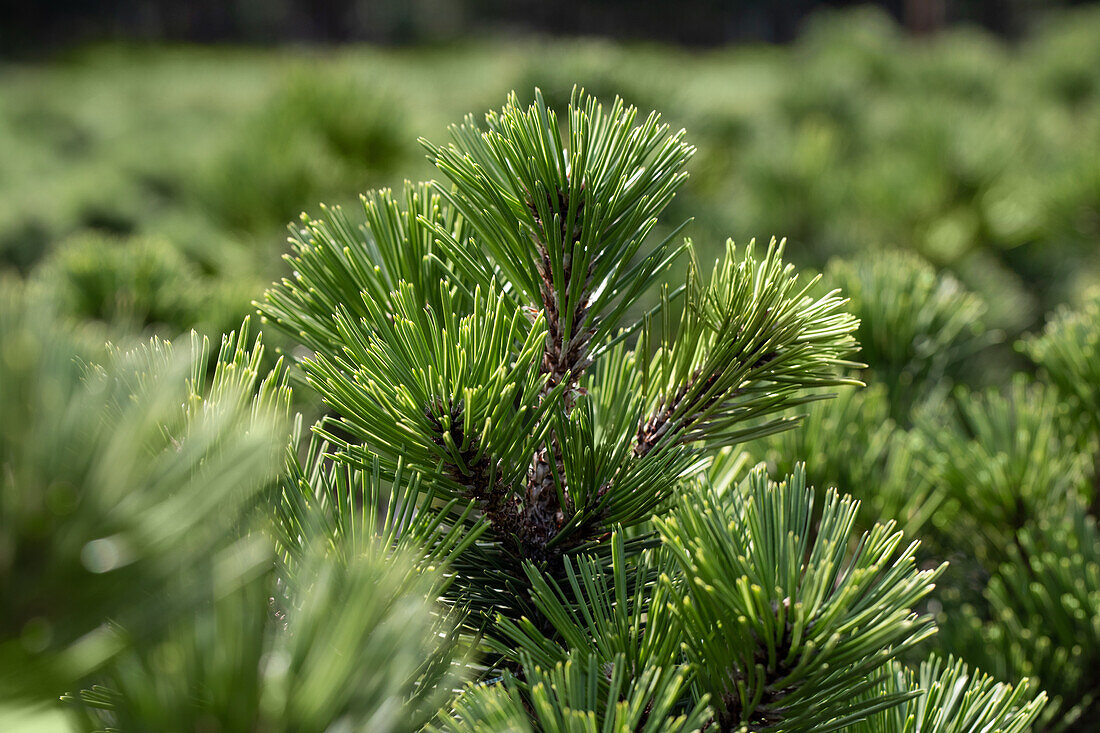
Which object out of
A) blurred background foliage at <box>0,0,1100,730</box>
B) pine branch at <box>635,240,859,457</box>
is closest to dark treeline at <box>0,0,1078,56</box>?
blurred background foliage at <box>0,0,1100,730</box>

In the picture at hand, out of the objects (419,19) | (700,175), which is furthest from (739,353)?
(419,19)

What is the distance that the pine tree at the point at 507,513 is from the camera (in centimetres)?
10

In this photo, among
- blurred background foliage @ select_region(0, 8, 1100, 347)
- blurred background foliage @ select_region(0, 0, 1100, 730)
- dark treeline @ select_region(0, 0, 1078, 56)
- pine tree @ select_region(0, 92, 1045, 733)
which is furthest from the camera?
dark treeline @ select_region(0, 0, 1078, 56)

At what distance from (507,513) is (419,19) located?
106 inches

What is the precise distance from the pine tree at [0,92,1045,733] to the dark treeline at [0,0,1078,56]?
2119 millimetres

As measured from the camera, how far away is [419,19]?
A: 2584 mm

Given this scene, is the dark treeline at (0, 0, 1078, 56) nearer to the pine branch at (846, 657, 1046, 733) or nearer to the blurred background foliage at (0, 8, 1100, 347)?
the blurred background foliage at (0, 8, 1100, 347)

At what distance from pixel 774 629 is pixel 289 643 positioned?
8 centimetres

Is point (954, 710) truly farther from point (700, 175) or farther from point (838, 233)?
point (700, 175)

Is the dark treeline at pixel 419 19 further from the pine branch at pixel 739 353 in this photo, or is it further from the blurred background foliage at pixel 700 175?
the pine branch at pixel 739 353

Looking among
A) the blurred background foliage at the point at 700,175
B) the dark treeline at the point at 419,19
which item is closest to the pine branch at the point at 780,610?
the blurred background foliage at the point at 700,175

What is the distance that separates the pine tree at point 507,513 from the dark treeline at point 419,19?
2119 millimetres

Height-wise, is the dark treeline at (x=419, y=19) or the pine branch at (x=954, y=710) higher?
the dark treeline at (x=419, y=19)

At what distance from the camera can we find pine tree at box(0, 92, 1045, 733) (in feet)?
0.33
